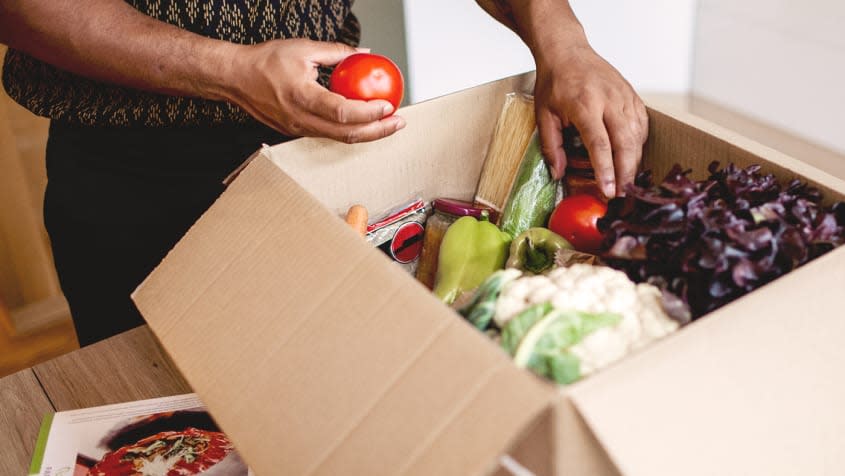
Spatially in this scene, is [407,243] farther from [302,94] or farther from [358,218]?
[302,94]

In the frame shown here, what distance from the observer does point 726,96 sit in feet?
7.38

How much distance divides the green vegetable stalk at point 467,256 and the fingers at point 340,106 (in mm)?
217

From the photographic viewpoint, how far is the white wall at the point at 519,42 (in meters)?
2.27

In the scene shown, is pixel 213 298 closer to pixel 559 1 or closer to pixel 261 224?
pixel 261 224

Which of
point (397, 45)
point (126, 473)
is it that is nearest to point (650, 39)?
point (397, 45)

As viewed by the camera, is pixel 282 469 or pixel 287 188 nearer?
pixel 282 469

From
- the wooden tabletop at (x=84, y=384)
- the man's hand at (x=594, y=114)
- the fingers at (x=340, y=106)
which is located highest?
the fingers at (x=340, y=106)

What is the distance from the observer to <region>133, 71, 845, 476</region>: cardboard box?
1.89ft

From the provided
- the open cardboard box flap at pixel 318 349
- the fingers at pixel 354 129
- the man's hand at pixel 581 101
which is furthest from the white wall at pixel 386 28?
the open cardboard box flap at pixel 318 349

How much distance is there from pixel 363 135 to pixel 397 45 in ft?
4.99

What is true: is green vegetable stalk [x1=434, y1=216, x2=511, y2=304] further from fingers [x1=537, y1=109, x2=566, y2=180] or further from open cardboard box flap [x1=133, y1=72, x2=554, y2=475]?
open cardboard box flap [x1=133, y1=72, x2=554, y2=475]

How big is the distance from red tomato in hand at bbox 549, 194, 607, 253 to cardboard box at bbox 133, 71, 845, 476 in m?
0.27

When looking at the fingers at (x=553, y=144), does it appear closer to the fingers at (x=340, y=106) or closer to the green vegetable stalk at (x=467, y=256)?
the green vegetable stalk at (x=467, y=256)

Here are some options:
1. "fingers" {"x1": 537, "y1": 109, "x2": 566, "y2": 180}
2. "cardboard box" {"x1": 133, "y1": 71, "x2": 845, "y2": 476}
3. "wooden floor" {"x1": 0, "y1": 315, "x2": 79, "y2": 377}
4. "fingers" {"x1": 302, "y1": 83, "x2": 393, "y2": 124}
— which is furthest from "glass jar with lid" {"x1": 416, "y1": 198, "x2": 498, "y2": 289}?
"wooden floor" {"x1": 0, "y1": 315, "x2": 79, "y2": 377}
